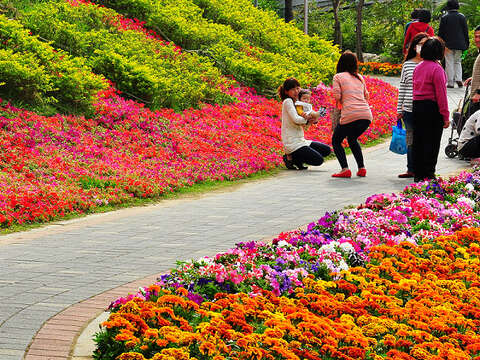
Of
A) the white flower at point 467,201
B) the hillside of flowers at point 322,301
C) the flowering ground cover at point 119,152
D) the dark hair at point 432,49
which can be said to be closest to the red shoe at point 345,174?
the flowering ground cover at point 119,152

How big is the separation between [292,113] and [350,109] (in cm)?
99

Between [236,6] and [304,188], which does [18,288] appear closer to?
[304,188]

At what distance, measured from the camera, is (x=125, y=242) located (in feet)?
24.5

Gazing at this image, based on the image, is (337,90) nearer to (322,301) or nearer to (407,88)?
(407,88)

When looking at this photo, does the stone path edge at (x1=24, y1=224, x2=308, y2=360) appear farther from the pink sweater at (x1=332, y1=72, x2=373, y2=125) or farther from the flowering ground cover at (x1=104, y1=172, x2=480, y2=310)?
the pink sweater at (x1=332, y1=72, x2=373, y2=125)

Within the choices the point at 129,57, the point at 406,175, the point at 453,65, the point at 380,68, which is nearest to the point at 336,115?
the point at 406,175

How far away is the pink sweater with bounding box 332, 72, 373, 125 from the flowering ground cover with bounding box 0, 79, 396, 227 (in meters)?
1.73

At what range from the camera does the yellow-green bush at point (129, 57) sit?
1470 centimetres

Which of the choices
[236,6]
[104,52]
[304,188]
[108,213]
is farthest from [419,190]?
[236,6]

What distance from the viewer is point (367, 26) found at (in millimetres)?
34938

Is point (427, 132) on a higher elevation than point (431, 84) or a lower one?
Answer: lower

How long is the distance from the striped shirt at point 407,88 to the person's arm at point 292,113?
61.1 inches

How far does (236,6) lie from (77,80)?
12402 mm

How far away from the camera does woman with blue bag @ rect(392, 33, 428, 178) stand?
11.1m
